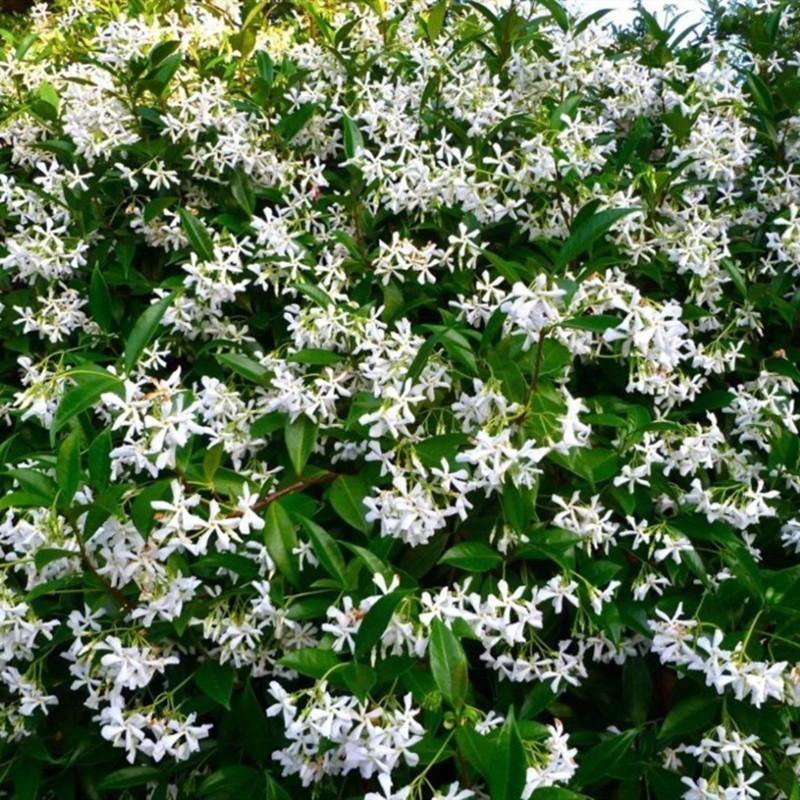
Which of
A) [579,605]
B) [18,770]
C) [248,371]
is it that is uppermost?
[248,371]

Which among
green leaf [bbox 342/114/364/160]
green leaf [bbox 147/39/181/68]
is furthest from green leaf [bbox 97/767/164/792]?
green leaf [bbox 147/39/181/68]

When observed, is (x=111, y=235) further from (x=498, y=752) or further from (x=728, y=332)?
(x=498, y=752)

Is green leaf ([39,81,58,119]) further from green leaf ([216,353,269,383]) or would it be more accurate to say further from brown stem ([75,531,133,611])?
brown stem ([75,531,133,611])

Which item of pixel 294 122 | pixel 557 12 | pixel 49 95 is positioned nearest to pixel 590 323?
pixel 294 122

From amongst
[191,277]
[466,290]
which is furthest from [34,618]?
[466,290]

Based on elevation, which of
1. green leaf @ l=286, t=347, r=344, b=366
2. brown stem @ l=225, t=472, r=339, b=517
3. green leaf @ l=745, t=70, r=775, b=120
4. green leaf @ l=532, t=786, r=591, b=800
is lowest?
green leaf @ l=532, t=786, r=591, b=800

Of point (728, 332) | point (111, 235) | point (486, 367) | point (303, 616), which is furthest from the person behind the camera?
point (111, 235)

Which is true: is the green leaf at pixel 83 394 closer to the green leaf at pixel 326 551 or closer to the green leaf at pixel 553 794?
the green leaf at pixel 326 551

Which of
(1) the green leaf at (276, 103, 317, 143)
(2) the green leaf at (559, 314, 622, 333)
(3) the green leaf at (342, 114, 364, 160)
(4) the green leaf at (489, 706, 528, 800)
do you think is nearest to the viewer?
(4) the green leaf at (489, 706, 528, 800)
